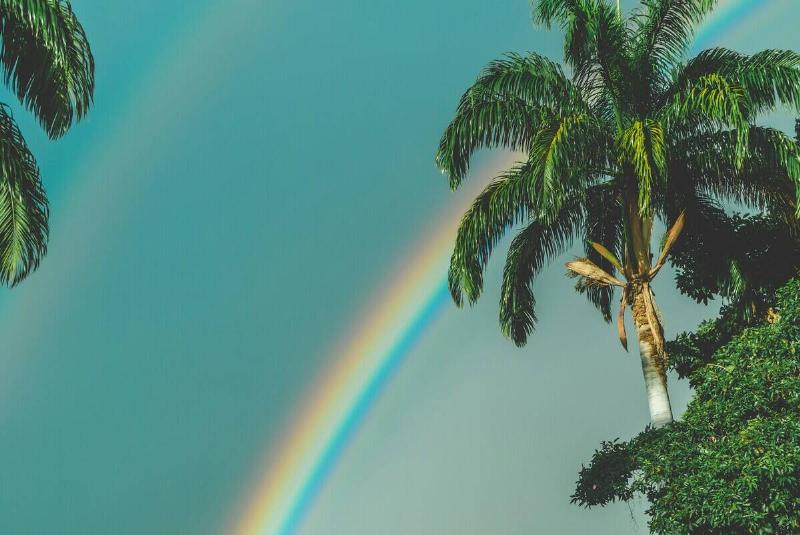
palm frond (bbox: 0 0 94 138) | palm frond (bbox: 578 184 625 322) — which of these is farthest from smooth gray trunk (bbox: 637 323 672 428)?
palm frond (bbox: 0 0 94 138)

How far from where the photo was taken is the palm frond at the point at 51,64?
14750 mm

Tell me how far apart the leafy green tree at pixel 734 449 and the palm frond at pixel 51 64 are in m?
12.0

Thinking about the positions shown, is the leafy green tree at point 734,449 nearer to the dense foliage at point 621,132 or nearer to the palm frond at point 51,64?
the dense foliage at point 621,132

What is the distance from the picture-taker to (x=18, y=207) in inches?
614

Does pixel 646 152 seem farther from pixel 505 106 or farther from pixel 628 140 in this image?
pixel 505 106

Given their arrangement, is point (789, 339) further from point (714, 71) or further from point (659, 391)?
point (714, 71)

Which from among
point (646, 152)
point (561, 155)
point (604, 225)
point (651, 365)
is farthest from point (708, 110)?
point (651, 365)

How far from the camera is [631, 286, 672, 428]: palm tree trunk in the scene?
1930cm

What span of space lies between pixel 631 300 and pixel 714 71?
5041 millimetres

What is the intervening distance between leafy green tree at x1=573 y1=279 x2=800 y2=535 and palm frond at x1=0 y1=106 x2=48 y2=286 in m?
11.6

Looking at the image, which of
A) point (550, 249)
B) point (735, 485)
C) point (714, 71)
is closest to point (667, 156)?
point (714, 71)

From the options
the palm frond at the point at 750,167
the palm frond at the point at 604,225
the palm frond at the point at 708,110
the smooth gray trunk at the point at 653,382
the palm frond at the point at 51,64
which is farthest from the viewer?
the palm frond at the point at 604,225

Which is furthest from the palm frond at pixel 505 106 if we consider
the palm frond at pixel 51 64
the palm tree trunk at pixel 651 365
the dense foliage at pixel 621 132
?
the palm frond at pixel 51 64

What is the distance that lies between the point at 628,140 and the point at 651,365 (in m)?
4.62
